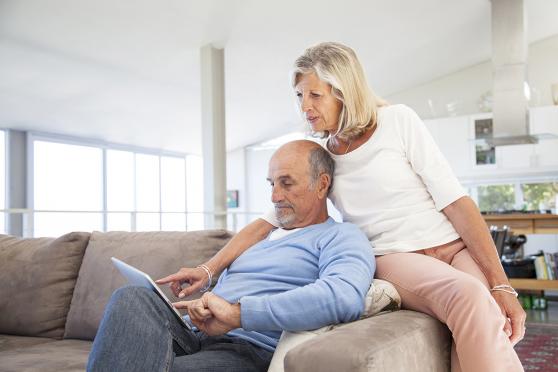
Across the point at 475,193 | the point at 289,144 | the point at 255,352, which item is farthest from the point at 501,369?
the point at 475,193

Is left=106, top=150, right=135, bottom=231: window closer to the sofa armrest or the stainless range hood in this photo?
the stainless range hood

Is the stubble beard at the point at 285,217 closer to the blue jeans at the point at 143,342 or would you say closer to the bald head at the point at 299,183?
the bald head at the point at 299,183

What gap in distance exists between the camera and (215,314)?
128cm

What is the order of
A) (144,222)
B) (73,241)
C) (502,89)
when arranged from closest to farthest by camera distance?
(73,241), (502,89), (144,222)

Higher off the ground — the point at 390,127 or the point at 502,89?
the point at 502,89

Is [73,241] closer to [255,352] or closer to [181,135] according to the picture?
[255,352]

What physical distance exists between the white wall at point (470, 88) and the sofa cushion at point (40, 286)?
23.4ft

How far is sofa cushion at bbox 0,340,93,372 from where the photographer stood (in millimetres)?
1692

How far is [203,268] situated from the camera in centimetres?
171

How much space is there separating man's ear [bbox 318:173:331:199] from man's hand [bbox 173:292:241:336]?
498 millimetres

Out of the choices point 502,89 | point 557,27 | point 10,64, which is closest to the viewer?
point 10,64

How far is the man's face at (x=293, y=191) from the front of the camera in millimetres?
1637

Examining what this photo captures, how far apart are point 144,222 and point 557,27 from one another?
21.9 ft

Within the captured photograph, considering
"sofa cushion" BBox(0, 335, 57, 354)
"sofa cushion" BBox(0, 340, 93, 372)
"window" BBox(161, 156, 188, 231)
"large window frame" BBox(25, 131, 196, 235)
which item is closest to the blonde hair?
"sofa cushion" BBox(0, 340, 93, 372)
